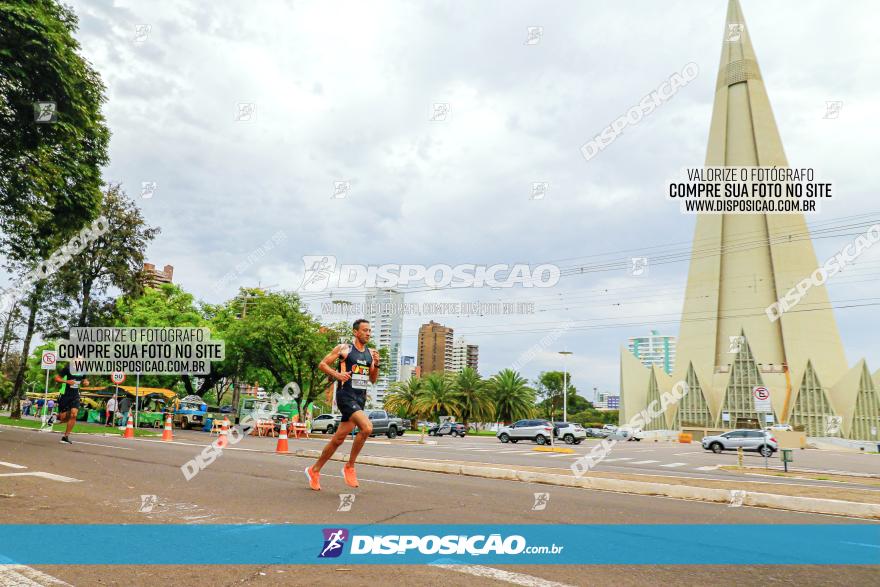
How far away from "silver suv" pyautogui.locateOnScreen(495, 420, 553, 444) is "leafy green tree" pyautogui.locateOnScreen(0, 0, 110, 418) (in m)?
29.3

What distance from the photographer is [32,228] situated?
18.5 meters

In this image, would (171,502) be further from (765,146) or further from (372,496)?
(765,146)

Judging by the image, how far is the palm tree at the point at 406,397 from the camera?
67375mm

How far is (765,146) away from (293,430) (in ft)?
237

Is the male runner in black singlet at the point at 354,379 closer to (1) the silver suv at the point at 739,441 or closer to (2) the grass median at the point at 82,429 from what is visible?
(2) the grass median at the point at 82,429

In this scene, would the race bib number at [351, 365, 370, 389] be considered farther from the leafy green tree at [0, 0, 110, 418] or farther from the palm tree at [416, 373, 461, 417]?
the palm tree at [416, 373, 461, 417]

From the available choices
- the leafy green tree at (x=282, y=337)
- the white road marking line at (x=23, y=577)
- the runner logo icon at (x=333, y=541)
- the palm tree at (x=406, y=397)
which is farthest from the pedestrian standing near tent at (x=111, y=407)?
the palm tree at (x=406, y=397)

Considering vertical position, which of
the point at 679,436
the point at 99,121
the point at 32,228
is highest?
the point at 99,121

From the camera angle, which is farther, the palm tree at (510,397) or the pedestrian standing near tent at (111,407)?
the palm tree at (510,397)

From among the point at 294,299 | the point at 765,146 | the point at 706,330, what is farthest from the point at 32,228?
the point at 765,146

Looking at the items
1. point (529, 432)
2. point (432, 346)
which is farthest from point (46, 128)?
point (432, 346)

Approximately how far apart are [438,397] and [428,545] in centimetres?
6130

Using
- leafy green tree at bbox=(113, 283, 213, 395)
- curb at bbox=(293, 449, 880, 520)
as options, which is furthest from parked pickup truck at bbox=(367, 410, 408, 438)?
curb at bbox=(293, 449, 880, 520)

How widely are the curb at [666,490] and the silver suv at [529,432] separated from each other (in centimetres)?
2796
